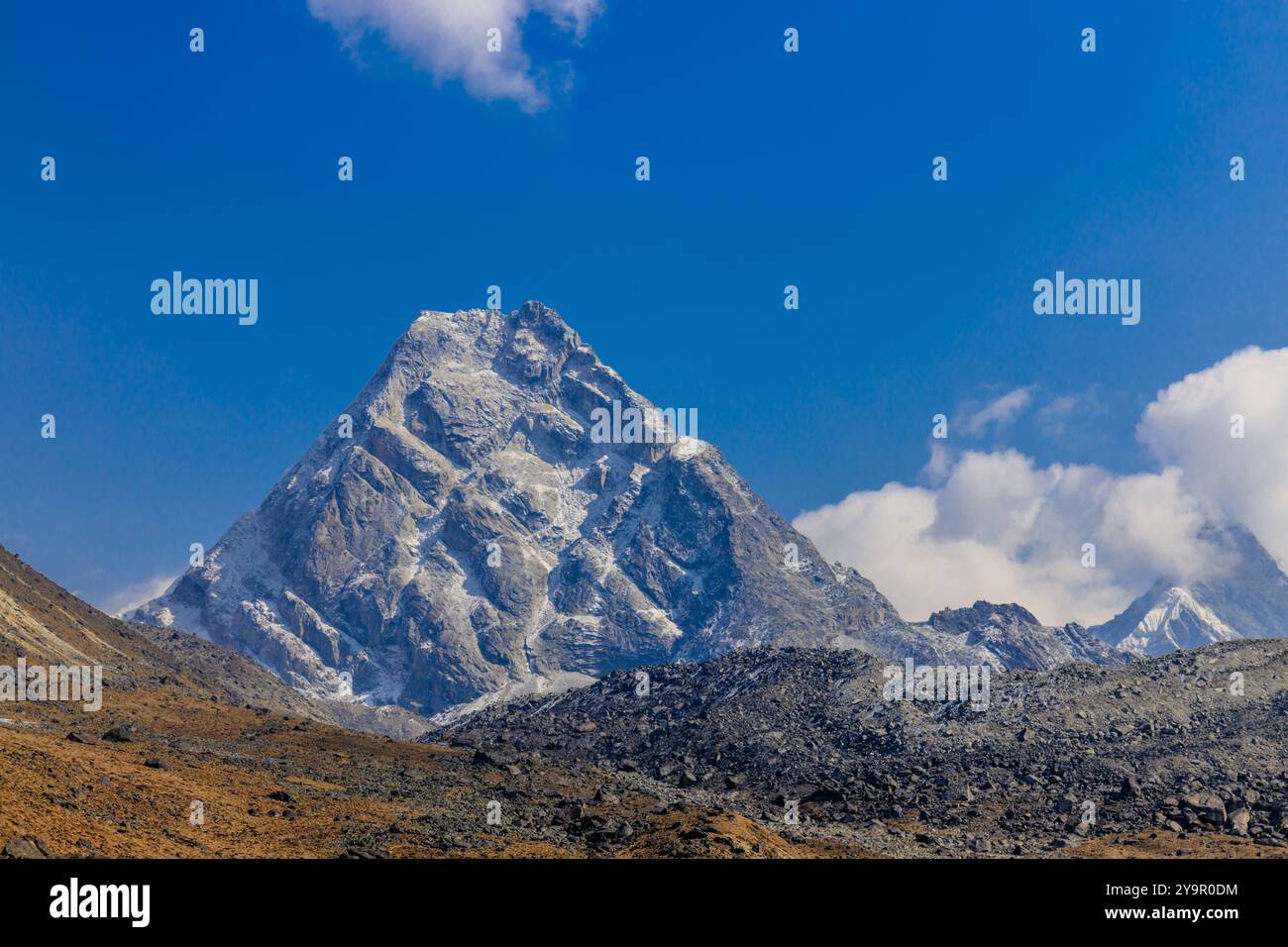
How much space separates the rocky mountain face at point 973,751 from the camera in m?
84.4

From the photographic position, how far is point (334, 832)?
6244 cm

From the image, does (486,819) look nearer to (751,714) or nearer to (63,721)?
(63,721)

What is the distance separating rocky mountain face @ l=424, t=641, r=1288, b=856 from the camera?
8444 cm

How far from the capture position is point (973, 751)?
106688mm

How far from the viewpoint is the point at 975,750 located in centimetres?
10656

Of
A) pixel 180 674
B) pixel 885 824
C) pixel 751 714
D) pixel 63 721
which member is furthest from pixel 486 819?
pixel 180 674

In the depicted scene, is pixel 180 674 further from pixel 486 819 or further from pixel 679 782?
pixel 486 819

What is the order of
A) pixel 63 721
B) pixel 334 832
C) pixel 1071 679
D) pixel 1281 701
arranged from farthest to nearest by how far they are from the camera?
pixel 1071 679 → pixel 1281 701 → pixel 63 721 → pixel 334 832

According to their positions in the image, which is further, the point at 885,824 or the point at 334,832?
the point at 885,824
